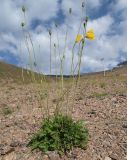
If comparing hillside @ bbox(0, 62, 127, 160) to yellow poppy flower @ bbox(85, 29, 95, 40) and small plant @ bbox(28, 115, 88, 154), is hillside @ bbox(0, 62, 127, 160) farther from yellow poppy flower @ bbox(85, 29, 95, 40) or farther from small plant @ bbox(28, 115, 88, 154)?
yellow poppy flower @ bbox(85, 29, 95, 40)

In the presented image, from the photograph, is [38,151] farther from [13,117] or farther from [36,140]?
[13,117]

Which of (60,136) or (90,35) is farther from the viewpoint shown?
(60,136)

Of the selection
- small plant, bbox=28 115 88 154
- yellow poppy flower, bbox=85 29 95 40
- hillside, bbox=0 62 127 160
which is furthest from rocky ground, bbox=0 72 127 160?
yellow poppy flower, bbox=85 29 95 40

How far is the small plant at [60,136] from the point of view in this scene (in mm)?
6617

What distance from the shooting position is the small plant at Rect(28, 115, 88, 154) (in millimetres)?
6617

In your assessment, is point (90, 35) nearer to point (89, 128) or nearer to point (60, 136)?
point (60, 136)

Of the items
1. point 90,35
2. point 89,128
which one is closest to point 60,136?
point 89,128

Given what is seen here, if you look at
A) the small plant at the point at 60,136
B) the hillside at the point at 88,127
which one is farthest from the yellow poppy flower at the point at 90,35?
the small plant at the point at 60,136

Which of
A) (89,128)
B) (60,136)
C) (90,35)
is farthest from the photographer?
(89,128)

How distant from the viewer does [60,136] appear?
6.68 meters

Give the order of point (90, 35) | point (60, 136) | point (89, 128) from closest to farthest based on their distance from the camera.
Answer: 1. point (90, 35)
2. point (60, 136)
3. point (89, 128)

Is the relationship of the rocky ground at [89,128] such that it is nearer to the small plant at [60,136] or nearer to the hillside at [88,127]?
the hillside at [88,127]

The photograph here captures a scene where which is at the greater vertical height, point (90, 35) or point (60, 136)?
point (90, 35)

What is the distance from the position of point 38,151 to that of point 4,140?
3.39ft
